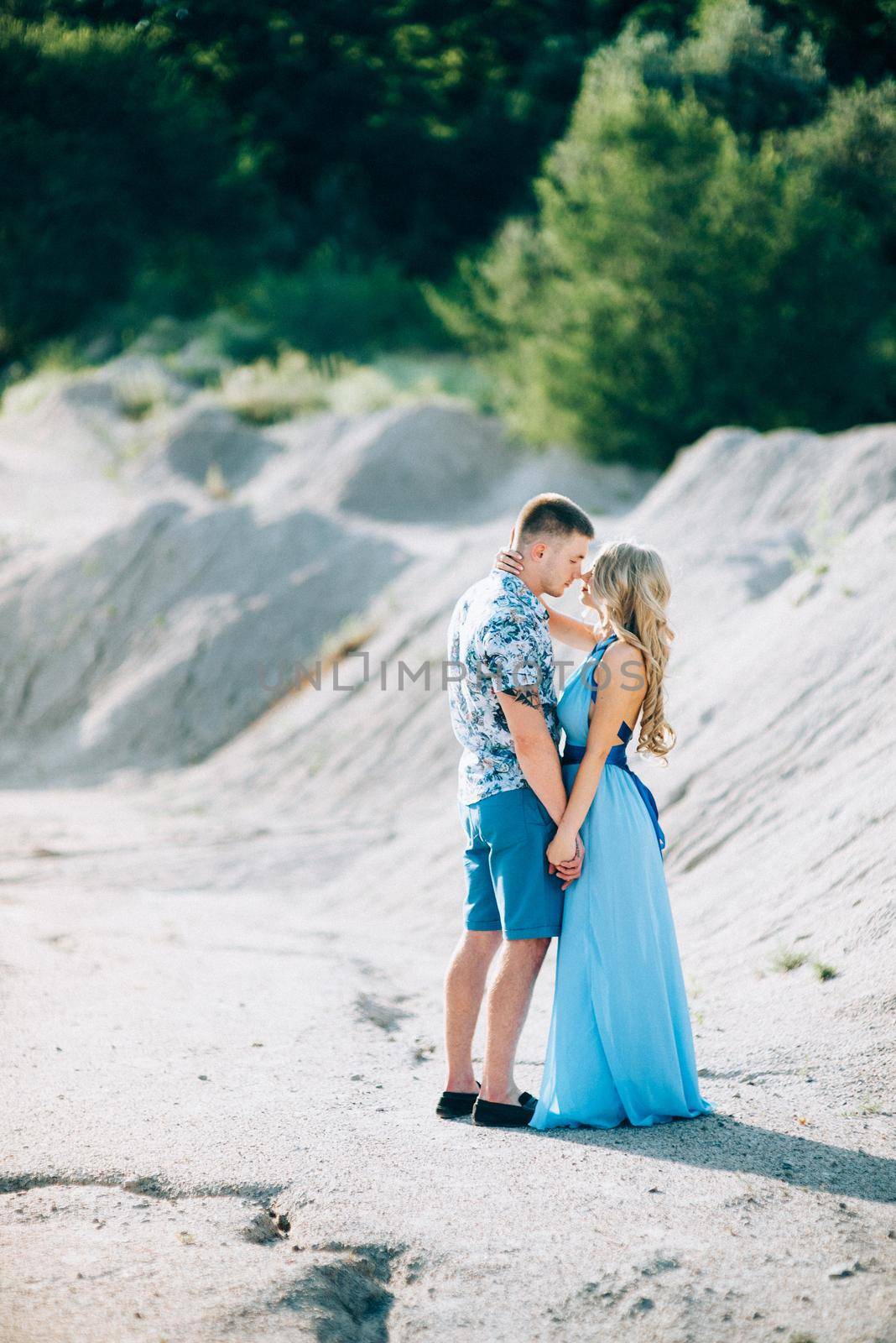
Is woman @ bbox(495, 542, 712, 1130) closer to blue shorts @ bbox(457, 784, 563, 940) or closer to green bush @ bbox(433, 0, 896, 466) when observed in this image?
blue shorts @ bbox(457, 784, 563, 940)

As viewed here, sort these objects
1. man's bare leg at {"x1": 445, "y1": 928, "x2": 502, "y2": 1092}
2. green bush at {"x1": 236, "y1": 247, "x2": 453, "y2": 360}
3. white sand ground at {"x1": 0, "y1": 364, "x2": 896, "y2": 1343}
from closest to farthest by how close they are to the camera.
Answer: white sand ground at {"x1": 0, "y1": 364, "x2": 896, "y2": 1343} < man's bare leg at {"x1": 445, "y1": 928, "x2": 502, "y2": 1092} < green bush at {"x1": 236, "y1": 247, "x2": 453, "y2": 360}

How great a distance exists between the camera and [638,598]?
142 inches

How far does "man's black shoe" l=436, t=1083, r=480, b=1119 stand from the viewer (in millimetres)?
3719

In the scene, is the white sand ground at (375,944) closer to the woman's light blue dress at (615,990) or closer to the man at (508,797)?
the woman's light blue dress at (615,990)

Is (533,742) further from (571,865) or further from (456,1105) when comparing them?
(456,1105)

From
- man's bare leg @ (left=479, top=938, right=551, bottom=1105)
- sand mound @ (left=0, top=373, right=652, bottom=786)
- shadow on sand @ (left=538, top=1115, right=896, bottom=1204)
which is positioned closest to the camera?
shadow on sand @ (left=538, top=1115, right=896, bottom=1204)

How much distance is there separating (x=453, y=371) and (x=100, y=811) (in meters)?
13.1

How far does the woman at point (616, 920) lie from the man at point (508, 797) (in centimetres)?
7

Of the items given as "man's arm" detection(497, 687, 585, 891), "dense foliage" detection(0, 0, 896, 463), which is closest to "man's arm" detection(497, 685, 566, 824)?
"man's arm" detection(497, 687, 585, 891)

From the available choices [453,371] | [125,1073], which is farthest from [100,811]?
[453,371]

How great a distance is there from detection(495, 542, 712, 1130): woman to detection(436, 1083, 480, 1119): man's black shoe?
20cm

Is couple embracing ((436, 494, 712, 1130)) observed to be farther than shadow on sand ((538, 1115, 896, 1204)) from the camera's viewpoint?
Yes

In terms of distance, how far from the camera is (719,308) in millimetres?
15594

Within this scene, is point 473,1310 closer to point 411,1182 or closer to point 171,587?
point 411,1182
